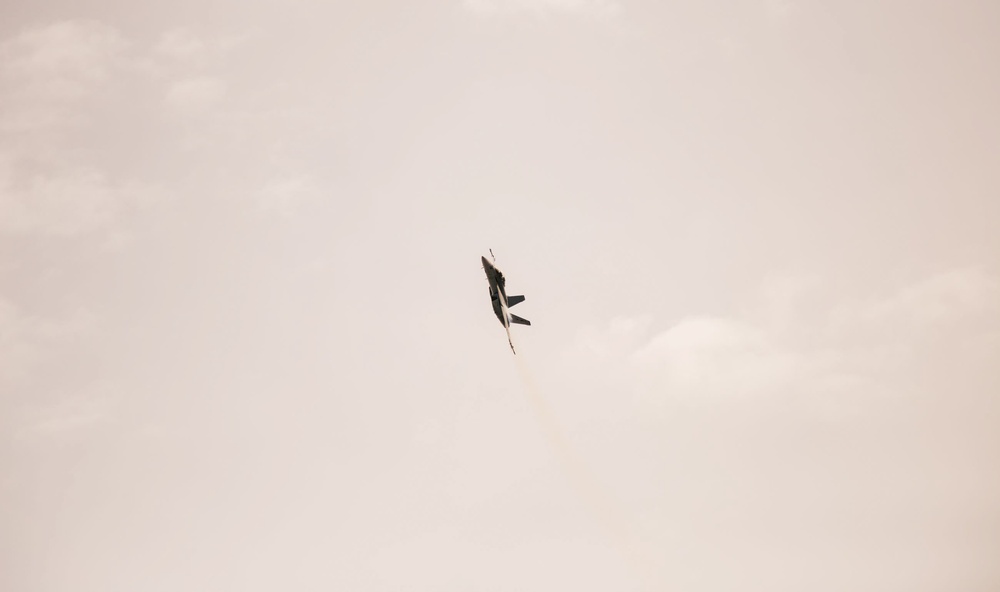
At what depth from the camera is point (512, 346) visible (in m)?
184

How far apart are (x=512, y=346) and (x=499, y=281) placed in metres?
11.0

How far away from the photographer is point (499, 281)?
18838 centimetres
